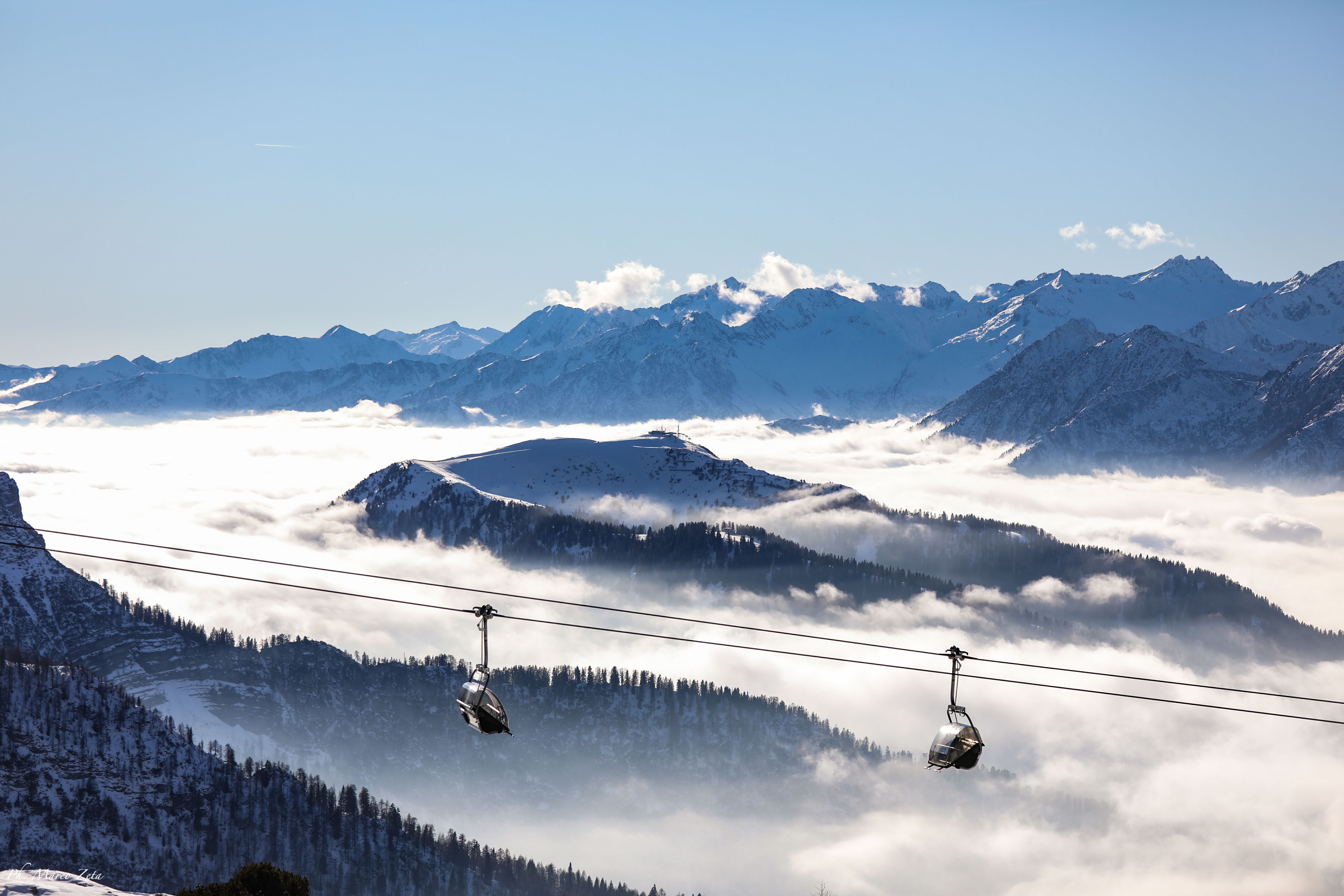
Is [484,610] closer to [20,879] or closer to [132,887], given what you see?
[20,879]

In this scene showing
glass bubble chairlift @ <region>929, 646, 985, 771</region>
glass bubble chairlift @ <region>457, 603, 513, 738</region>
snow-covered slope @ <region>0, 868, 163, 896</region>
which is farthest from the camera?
snow-covered slope @ <region>0, 868, 163, 896</region>

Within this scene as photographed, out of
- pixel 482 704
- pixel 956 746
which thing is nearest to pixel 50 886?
pixel 482 704

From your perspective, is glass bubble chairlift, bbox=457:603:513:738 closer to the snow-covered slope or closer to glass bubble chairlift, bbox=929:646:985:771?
glass bubble chairlift, bbox=929:646:985:771

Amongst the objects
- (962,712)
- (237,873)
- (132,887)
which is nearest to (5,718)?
(132,887)

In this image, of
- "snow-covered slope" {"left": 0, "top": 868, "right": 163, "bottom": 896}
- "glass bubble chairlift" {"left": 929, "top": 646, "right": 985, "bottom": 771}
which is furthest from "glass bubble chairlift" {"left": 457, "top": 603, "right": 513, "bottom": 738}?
"snow-covered slope" {"left": 0, "top": 868, "right": 163, "bottom": 896}

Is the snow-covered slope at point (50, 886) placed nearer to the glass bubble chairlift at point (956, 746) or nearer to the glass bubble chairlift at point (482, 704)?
the glass bubble chairlift at point (482, 704)

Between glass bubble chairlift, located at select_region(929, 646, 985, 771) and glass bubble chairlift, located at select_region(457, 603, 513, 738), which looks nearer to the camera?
glass bubble chairlift, located at select_region(929, 646, 985, 771)

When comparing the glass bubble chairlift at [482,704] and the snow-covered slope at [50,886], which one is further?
the snow-covered slope at [50,886]

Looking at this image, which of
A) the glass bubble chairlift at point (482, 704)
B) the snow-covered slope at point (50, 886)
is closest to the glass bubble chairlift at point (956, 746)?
the glass bubble chairlift at point (482, 704)

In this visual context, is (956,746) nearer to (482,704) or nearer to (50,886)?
(482,704)

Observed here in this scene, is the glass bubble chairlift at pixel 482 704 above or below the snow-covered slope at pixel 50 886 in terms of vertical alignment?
above

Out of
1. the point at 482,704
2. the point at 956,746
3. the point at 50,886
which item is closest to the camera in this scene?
the point at 956,746
